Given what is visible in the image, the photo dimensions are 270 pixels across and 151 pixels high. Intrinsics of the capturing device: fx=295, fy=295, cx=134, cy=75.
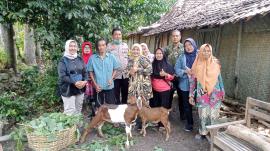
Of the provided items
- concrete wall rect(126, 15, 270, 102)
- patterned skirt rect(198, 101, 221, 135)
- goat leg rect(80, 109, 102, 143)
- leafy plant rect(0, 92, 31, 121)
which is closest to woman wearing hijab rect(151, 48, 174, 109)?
patterned skirt rect(198, 101, 221, 135)

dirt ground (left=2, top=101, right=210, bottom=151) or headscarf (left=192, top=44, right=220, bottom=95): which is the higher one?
headscarf (left=192, top=44, right=220, bottom=95)

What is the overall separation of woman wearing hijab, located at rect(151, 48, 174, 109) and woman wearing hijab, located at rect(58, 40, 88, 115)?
137 cm

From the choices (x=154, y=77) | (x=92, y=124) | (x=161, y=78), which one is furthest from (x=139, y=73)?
(x=92, y=124)

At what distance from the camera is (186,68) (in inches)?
216

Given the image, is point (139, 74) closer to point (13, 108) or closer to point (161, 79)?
point (161, 79)

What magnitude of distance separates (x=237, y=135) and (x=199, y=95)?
3.90 feet

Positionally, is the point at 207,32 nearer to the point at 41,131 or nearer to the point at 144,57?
the point at 144,57

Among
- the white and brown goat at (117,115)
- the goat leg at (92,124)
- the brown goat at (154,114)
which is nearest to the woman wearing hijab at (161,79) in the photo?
the brown goat at (154,114)

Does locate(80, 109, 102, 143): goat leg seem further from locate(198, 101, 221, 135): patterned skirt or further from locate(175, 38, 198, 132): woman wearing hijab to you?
locate(198, 101, 221, 135): patterned skirt

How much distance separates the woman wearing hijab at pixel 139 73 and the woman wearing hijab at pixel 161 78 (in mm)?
147

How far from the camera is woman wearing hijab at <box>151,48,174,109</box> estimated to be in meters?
5.55

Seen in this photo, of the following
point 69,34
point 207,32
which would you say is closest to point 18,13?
point 69,34

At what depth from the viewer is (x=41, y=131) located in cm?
457

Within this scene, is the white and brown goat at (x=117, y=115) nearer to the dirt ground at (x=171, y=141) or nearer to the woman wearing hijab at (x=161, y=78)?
the dirt ground at (x=171, y=141)
